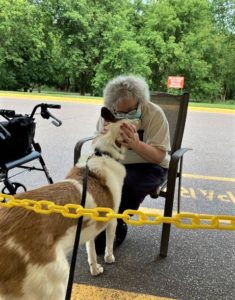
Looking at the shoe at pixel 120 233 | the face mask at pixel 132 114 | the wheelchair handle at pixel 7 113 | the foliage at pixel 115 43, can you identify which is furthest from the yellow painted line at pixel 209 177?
the foliage at pixel 115 43

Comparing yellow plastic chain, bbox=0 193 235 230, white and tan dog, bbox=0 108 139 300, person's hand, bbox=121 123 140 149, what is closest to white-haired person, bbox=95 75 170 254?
person's hand, bbox=121 123 140 149

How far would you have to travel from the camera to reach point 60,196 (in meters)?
1.82

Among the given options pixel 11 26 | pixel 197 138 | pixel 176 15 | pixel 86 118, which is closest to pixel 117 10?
pixel 176 15

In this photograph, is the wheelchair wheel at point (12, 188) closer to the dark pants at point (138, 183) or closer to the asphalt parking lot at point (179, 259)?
the asphalt parking lot at point (179, 259)

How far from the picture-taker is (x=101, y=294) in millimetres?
2203

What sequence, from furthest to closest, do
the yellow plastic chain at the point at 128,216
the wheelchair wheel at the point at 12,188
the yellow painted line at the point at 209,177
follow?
the yellow painted line at the point at 209,177
the wheelchair wheel at the point at 12,188
the yellow plastic chain at the point at 128,216

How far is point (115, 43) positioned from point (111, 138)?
1886 cm

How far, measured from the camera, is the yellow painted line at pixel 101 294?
7.11 feet

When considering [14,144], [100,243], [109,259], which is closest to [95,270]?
[109,259]

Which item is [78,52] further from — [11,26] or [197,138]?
[197,138]

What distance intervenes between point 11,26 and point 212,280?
20.2 metres

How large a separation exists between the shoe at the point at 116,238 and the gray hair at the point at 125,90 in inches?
39.1

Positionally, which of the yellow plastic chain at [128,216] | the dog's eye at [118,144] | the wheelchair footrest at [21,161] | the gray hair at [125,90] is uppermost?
the gray hair at [125,90]

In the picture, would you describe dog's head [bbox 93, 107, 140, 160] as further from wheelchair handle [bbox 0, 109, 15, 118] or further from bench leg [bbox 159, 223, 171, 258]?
wheelchair handle [bbox 0, 109, 15, 118]
